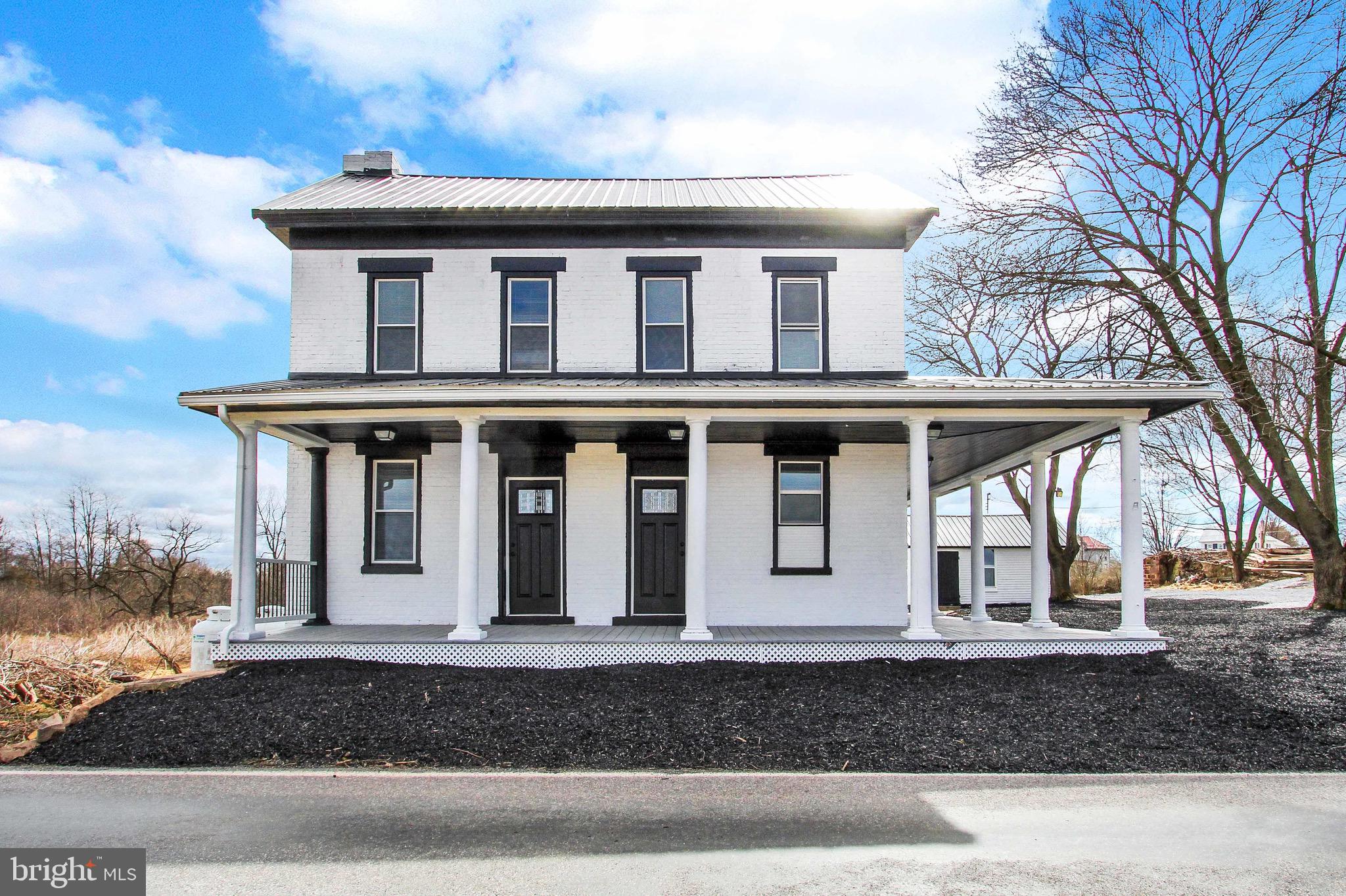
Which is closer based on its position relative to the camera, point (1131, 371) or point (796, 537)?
point (796, 537)

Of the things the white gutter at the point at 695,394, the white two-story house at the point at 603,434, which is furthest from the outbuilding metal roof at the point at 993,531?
the white gutter at the point at 695,394

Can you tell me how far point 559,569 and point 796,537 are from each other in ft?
11.1

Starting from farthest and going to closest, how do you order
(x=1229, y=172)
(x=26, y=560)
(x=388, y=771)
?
(x=26, y=560) → (x=1229, y=172) → (x=388, y=771)

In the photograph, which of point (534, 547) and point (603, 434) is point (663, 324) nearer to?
point (603, 434)

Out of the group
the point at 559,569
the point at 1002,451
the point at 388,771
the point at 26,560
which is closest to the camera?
the point at 388,771

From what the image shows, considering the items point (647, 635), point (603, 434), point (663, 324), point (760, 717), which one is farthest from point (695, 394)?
point (760, 717)

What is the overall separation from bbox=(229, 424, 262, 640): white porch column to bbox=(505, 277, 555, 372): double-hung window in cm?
361

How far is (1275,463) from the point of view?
1925 centimetres

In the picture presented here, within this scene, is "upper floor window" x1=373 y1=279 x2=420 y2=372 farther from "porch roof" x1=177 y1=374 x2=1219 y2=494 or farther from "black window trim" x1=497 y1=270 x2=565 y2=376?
"black window trim" x1=497 y1=270 x2=565 y2=376

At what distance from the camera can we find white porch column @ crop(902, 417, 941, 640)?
1091 centimetres

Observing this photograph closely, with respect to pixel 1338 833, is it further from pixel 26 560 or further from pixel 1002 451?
pixel 26 560

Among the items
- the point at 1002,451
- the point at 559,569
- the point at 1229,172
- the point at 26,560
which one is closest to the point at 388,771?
the point at 559,569

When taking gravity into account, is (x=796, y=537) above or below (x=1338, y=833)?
above

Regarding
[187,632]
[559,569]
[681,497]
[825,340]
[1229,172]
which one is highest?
[1229,172]
